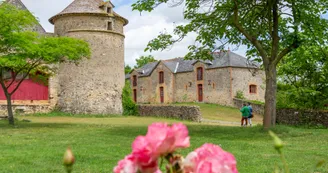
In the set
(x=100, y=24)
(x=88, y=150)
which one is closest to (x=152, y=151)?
(x=88, y=150)

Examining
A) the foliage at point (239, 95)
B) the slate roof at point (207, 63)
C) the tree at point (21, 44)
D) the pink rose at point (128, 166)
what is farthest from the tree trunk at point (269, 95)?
the foliage at point (239, 95)

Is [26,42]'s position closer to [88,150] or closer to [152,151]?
[88,150]

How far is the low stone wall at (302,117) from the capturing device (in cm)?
2056

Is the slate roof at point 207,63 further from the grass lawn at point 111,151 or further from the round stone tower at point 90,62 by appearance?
the grass lawn at point 111,151

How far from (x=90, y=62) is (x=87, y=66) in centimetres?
39

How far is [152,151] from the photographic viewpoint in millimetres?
1202

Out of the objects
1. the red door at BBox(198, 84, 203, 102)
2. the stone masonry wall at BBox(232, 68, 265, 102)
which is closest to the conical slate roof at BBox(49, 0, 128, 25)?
the stone masonry wall at BBox(232, 68, 265, 102)

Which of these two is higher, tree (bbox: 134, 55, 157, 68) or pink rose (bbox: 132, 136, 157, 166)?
tree (bbox: 134, 55, 157, 68)

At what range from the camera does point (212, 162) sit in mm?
1219

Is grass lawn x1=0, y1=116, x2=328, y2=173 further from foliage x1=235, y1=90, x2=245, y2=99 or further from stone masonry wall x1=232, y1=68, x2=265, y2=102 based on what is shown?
stone masonry wall x1=232, y1=68, x2=265, y2=102

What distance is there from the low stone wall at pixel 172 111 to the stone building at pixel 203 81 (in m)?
8.50

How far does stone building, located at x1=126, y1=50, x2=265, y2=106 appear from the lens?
41.3 metres

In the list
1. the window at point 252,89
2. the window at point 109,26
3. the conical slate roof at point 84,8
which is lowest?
the window at point 252,89

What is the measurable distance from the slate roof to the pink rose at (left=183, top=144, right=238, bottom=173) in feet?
118
